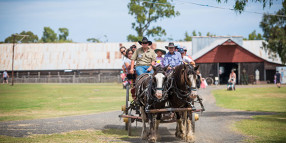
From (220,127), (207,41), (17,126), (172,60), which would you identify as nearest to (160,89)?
(172,60)

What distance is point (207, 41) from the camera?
70375 millimetres

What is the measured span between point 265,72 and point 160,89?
166ft

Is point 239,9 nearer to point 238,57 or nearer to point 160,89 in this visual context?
point 160,89

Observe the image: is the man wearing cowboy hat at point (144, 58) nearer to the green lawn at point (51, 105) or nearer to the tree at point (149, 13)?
the green lawn at point (51, 105)

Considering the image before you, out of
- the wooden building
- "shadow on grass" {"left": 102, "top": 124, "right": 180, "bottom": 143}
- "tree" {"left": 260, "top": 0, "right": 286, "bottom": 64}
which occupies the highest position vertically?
"tree" {"left": 260, "top": 0, "right": 286, "bottom": 64}

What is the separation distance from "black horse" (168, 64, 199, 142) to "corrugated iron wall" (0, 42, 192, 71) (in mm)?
59791

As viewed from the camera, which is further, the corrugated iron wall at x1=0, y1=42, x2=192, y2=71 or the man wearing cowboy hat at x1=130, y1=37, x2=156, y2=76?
the corrugated iron wall at x1=0, y1=42, x2=192, y2=71

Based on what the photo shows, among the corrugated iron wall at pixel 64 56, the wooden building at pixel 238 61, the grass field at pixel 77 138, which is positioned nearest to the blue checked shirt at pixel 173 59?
the grass field at pixel 77 138

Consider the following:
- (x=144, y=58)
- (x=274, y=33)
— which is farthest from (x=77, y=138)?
(x=274, y=33)

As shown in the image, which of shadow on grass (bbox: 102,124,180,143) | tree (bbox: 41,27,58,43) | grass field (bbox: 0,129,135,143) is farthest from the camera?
tree (bbox: 41,27,58,43)

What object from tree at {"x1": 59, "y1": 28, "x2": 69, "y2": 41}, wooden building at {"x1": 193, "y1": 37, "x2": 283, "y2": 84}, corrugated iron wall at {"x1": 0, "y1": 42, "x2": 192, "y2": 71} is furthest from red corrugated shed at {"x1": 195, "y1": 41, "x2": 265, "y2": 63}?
tree at {"x1": 59, "y1": 28, "x2": 69, "y2": 41}

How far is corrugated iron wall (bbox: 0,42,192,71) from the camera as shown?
70188 mm

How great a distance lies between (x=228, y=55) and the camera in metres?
55.6

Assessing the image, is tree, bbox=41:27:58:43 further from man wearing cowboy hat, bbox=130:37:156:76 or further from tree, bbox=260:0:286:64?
man wearing cowboy hat, bbox=130:37:156:76
